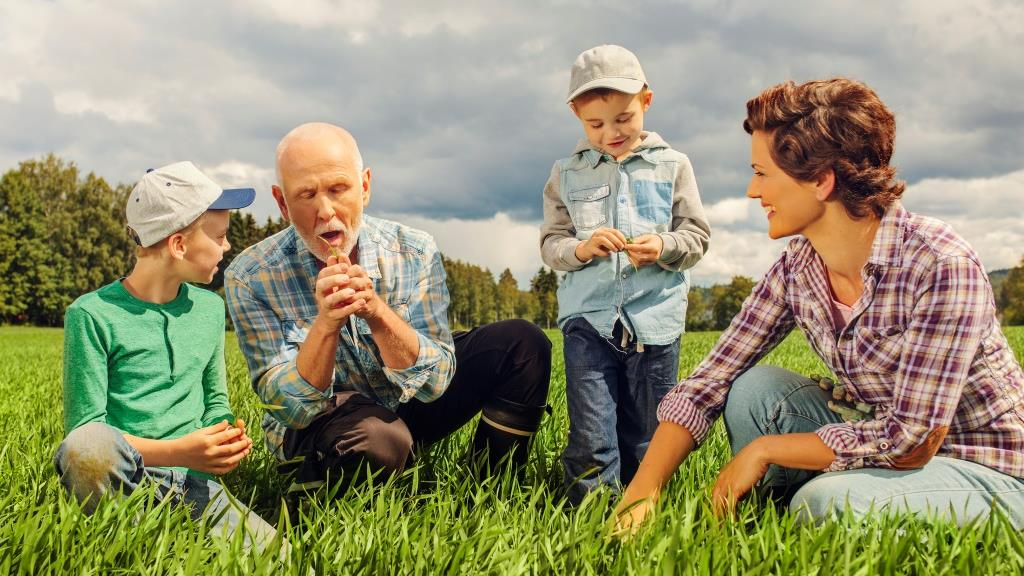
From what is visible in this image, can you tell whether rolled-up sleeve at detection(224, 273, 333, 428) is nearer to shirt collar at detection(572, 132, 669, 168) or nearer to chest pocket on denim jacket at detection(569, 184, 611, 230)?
chest pocket on denim jacket at detection(569, 184, 611, 230)

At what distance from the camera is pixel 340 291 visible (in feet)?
8.09

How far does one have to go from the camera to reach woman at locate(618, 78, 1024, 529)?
2.24m

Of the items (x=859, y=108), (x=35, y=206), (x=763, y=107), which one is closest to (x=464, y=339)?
(x=763, y=107)

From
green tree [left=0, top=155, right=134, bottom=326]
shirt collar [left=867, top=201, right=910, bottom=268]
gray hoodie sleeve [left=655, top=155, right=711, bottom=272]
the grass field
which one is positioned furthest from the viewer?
green tree [left=0, top=155, right=134, bottom=326]

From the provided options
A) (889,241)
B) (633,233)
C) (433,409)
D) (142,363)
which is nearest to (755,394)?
(889,241)

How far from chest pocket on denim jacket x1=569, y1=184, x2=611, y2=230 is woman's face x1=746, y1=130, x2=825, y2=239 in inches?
35.2

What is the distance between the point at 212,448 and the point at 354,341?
684 millimetres

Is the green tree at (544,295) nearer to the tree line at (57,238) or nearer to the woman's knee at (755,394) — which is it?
the tree line at (57,238)

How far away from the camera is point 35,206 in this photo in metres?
54.4

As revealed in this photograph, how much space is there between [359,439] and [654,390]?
4.17ft

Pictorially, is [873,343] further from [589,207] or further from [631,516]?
[589,207]

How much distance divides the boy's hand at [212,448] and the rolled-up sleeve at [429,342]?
57 cm

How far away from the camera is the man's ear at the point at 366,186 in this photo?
9.45 feet

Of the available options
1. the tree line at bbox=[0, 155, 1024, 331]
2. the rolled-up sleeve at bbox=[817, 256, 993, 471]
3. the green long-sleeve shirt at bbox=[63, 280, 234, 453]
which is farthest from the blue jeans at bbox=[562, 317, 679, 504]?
the tree line at bbox=[0, 155, 1024, 331]
